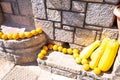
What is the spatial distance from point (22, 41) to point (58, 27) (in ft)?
2.05

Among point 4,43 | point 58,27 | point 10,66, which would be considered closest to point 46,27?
point 58,27

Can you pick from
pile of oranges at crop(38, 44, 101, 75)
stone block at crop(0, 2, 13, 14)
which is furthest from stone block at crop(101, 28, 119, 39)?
stone block at crop(0, 2, 13, 14)

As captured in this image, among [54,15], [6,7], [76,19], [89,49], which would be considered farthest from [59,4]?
[6,7]

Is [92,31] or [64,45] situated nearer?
[92,31]

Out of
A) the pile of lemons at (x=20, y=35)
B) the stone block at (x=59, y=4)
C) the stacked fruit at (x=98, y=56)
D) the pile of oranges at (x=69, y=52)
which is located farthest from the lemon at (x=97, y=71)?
the pile of lemons at (x=20, y=35)

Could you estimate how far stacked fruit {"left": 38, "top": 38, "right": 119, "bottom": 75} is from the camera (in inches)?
87.2

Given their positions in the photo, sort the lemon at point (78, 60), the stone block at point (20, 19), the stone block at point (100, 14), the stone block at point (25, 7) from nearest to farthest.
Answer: the stone block at point (100, 14) → the lemon at point (78, 60) → the stone block at point (25, 7) → the stone block at point (20, 19)

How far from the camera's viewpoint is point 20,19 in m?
3.14

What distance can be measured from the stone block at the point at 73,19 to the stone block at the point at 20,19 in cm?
81

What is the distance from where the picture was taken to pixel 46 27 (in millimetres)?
2709

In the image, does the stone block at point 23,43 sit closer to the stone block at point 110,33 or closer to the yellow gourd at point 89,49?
the yellow gourd at point 89,49

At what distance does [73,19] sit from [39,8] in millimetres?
564

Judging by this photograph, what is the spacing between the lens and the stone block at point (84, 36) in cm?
248

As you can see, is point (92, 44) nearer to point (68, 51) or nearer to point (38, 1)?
point (68, 51)
